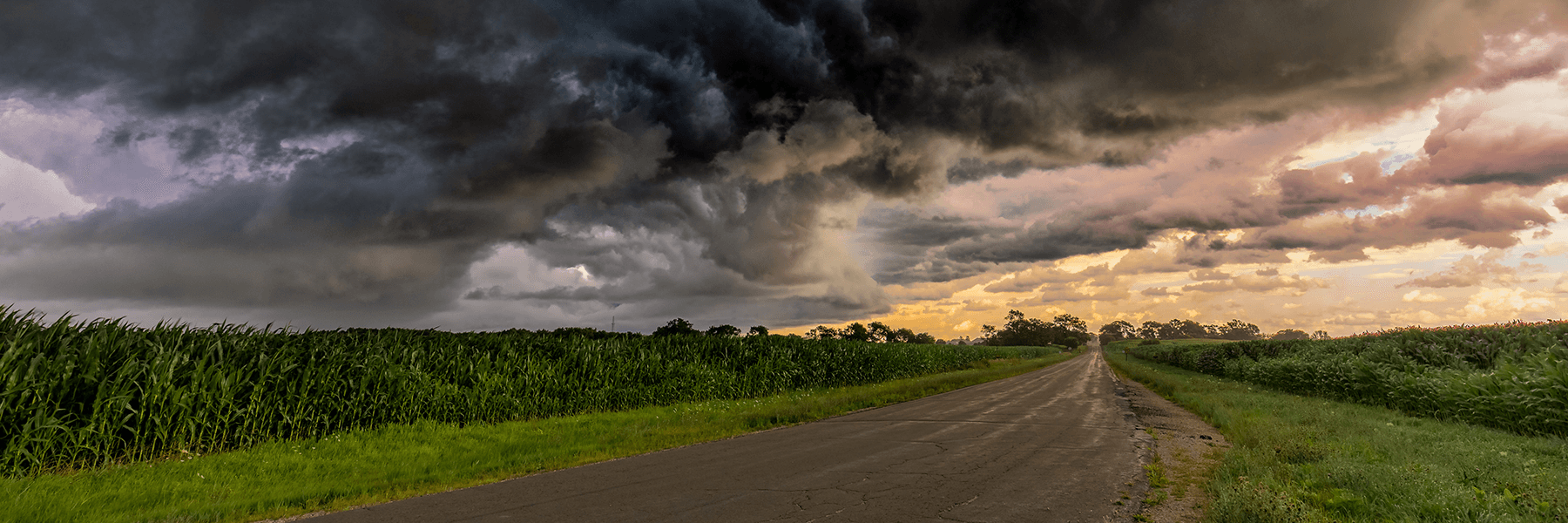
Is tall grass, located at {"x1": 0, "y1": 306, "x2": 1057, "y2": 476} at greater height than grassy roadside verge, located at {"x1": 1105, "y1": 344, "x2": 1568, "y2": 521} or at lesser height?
greater

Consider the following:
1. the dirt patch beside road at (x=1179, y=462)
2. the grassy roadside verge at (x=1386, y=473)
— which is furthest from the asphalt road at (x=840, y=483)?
the grassy roadside verge at (x=1386, y=473)

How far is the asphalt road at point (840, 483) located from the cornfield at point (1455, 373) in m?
6.49

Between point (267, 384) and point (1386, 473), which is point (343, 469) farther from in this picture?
point (1386, 473)

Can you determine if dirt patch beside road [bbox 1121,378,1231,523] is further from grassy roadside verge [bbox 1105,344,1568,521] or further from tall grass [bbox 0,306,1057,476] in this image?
tall grass [bbox 0,306,1057,476]

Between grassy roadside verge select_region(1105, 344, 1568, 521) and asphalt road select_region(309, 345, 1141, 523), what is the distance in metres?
1.43

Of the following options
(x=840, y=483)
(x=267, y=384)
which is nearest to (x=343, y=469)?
(x=267, y=384)

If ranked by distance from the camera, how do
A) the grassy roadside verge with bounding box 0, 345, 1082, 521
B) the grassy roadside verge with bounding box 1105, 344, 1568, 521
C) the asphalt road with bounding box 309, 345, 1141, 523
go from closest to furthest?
1. the grassy roadside verge with bounding box 1105, 344, 1568, 521
2. the asphalt road with bounding box 309, 345, 1141, 523
3. the grassy roadside verge with bounding box 0, 345, 1082, 521

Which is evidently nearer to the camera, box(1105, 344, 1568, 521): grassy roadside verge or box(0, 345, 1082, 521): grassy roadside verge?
box(1105, 344, 1568, 521): grassy roadside verge

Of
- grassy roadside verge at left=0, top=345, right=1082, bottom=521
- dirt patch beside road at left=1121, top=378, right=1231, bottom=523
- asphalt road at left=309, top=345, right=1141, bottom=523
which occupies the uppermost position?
grassy roadside verge at left=0, top=345, right=1082, bottom=521

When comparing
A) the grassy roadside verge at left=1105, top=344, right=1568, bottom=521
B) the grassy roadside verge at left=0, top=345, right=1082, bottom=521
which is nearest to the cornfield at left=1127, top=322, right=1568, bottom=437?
the grassy roadside verge at left=1105, top=344, right=1568, bottom=521

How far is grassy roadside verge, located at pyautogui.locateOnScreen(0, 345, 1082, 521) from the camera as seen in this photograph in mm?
7230

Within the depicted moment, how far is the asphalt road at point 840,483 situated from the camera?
6.70 metres

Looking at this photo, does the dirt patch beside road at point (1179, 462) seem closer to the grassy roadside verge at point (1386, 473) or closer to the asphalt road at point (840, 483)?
the grassy roadside verge at point (1386, 473)

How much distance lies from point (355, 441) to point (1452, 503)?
1610cm
